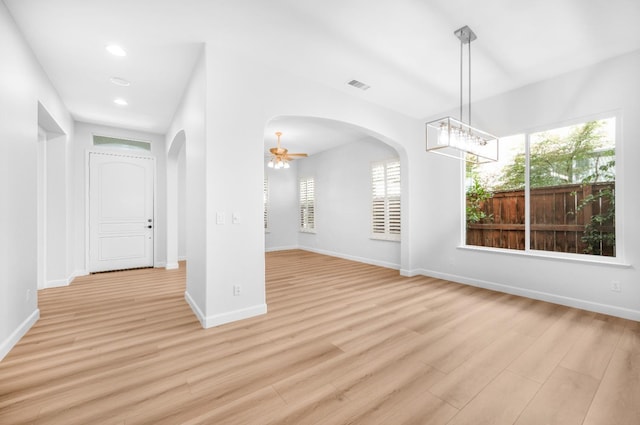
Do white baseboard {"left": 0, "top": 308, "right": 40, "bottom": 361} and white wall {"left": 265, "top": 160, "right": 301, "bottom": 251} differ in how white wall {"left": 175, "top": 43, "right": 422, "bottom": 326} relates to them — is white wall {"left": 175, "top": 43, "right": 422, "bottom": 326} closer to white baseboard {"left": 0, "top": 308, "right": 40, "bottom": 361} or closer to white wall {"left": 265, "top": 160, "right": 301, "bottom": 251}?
white baseboard {"left": 0, "top": 308, "right": 40, "bottom": 361}

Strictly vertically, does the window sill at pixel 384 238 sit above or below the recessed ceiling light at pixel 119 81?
below

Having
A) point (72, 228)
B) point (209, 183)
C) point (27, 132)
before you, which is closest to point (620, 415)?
point (209, 183)

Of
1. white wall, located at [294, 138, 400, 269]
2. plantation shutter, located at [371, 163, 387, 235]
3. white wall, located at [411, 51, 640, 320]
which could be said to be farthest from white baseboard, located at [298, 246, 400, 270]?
white wall, located at [411, 51, 640, 320]

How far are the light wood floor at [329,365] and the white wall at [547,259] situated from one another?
0.32m

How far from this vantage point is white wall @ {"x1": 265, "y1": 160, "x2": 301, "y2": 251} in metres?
8.50

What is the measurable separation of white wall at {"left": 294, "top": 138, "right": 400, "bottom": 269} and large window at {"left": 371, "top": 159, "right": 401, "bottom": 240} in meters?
0.14

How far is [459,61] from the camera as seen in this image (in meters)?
3.26

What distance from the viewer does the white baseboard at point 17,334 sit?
7.49 ft

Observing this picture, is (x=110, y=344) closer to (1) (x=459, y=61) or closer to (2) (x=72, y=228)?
(2) (x=72, y=228)

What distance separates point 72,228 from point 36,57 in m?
2.98

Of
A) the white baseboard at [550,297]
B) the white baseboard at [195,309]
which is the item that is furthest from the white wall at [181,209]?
the white baseboard at [550,297]

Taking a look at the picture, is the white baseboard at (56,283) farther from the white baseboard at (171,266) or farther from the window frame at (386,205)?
the window frame at (386,205)

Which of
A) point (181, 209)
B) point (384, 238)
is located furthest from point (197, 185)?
point (384, 238)

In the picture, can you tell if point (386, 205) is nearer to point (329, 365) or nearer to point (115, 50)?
point (329, 365)
